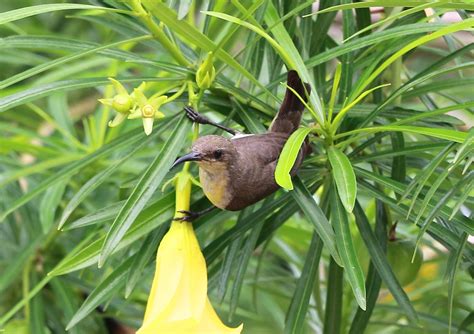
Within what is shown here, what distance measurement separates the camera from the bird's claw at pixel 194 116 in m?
0.81

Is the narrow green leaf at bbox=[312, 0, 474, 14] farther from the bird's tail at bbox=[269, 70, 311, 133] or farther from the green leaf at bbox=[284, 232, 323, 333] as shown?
the green leaf at bbox=[284, 232, 323, 333]

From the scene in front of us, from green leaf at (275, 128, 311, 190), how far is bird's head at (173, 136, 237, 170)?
6 centimetres

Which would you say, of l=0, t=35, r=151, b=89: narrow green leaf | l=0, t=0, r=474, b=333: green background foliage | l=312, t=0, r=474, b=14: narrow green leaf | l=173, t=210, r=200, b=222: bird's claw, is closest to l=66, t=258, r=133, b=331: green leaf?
l=0, t=0, r=474, b=333: green background foliage

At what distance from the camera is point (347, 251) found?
2.47ft

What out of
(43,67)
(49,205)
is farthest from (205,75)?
(49,205)

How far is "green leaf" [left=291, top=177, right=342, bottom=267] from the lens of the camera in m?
0.77

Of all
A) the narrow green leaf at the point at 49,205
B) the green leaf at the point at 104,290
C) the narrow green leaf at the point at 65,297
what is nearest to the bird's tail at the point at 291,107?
the green leaf at the point at 104,290

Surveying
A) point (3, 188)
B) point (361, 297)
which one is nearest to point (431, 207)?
point (361, 297)

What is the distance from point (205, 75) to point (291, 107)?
88 millimetres

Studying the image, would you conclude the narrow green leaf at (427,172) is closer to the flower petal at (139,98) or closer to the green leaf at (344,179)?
the green leaf at (344,179)

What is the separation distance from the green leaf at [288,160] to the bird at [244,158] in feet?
0.15

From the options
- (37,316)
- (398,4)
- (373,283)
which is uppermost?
(398,4)

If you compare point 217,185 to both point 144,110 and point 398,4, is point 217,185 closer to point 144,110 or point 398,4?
point 144,110

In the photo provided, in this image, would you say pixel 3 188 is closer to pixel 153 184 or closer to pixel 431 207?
pixel 153 184
